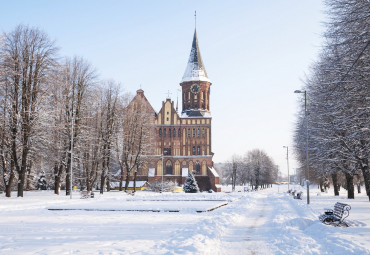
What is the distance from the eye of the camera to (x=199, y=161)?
7062cm

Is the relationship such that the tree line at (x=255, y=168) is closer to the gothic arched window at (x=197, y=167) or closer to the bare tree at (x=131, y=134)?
the gothic arched window at (x=197, y=167)

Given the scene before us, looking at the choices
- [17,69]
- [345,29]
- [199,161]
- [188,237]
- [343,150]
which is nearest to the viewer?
Result: [188,237]

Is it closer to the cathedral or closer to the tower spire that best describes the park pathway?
the cathedral

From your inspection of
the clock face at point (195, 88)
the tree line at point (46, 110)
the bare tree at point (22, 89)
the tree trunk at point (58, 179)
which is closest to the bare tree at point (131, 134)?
the tree line at point (46, 110)

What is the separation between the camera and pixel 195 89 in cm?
7688

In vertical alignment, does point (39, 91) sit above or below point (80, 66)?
below

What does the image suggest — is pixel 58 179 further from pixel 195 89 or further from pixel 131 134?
pixel 195 89

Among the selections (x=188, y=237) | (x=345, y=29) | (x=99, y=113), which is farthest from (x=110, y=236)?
(x=99, y=113)

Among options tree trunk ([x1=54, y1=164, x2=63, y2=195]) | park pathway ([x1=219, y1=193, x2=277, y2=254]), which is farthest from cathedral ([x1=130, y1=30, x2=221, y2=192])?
park pathway ([x1=219, y1=193, x2=277, y2=254])

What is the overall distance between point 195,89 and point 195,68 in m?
5.23

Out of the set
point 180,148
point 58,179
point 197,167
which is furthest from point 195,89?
point 58,179

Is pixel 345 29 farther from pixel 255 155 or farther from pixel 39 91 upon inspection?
pixel 255 155

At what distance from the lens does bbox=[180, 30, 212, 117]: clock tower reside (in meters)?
75.6

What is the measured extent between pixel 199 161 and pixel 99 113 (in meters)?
32.7
